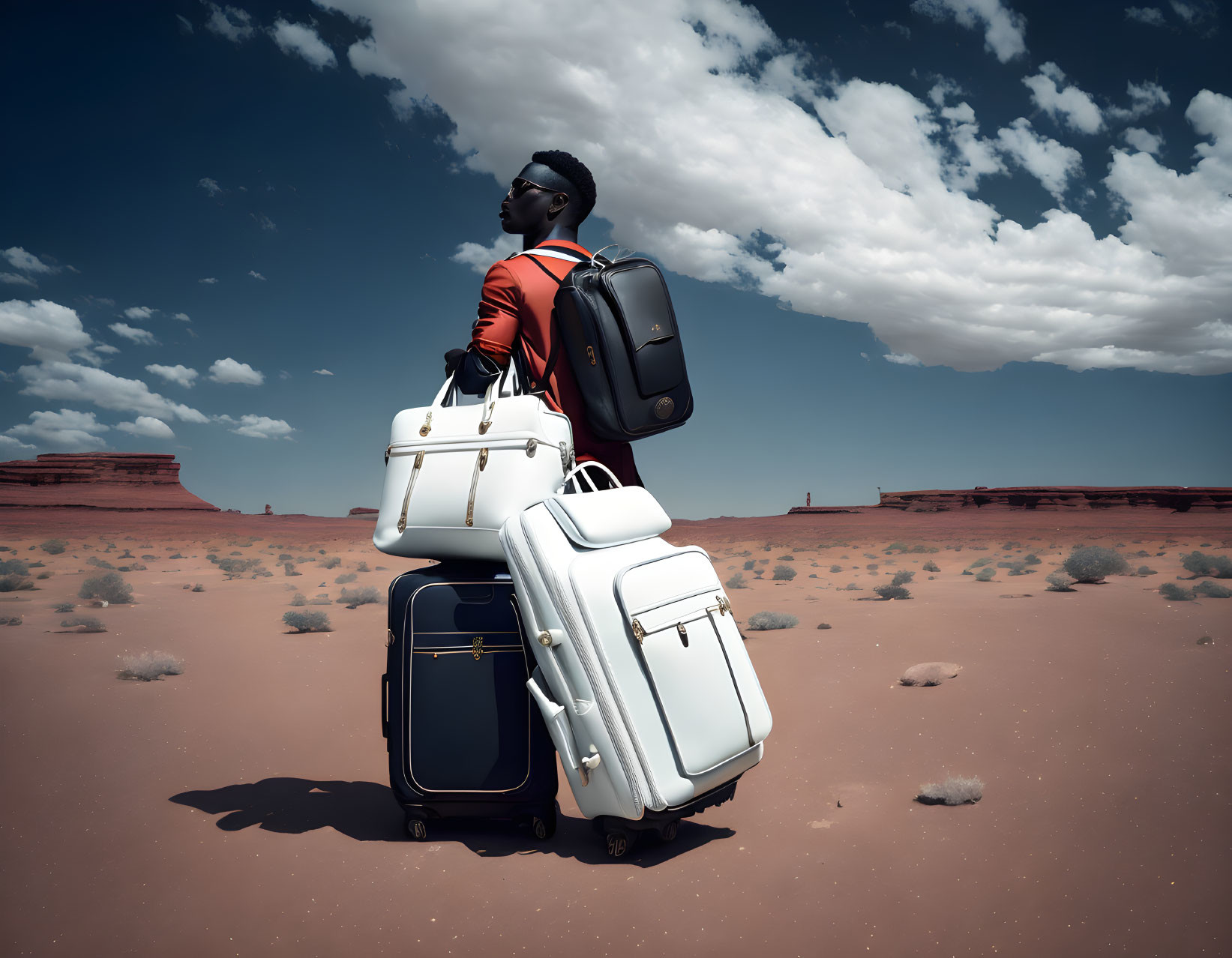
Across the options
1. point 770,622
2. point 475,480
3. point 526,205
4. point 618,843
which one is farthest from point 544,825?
point 770,622

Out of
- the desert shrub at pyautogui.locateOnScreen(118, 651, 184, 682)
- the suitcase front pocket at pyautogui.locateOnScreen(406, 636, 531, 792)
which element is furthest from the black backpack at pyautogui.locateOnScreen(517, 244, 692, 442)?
the desert shrub at pyautogui.locateOnScreen(118, 651, 184, 682)

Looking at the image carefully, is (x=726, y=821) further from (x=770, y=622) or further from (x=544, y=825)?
(x=770, y=622)

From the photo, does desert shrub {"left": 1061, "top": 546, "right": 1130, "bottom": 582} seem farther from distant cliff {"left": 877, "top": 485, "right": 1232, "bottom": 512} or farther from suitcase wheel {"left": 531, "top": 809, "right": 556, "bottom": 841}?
distant cliff {"left": 877, "top": 485, "right": 1232, "bottom": 512}

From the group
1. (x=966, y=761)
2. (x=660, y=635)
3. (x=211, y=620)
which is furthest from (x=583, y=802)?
(x=211, y=620)

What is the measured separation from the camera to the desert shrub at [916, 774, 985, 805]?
3381mm

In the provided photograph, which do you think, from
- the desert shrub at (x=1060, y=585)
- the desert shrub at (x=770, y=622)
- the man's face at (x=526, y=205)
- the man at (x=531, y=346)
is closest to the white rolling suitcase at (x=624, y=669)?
the man at (x=531, y=346)

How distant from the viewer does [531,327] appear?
11.1 ft

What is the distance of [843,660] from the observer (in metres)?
6.09

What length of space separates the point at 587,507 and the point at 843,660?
12.8 ft

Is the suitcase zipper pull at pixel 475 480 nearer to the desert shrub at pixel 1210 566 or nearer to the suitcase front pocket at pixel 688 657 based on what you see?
the suitcase front pocket at pixel 688 657

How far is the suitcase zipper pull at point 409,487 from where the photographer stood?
3199 mm

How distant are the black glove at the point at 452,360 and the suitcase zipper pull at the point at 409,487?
18.5 inches

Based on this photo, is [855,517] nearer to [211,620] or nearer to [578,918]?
[211,620]

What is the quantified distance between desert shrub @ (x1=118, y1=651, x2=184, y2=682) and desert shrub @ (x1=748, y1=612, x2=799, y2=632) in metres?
5.15
